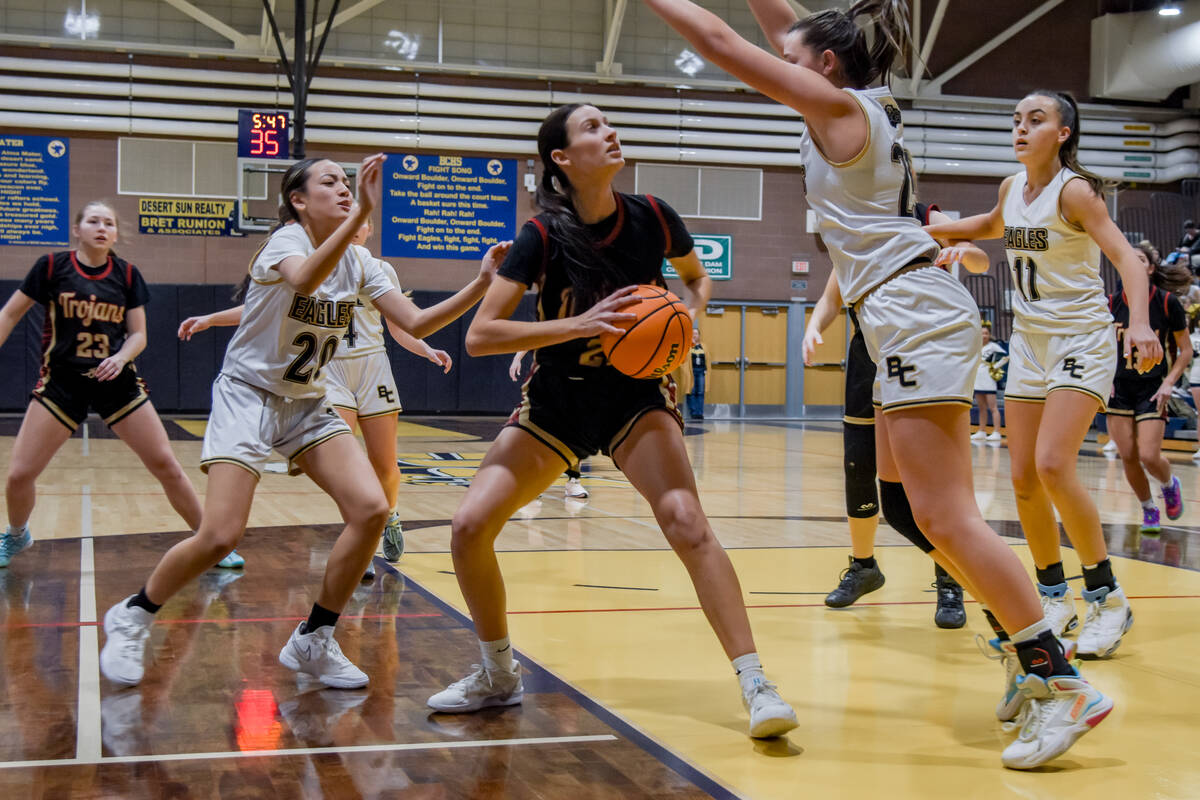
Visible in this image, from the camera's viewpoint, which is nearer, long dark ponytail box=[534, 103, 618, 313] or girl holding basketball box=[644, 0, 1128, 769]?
girl holding basketball box=[644, 0, 1128, 769]

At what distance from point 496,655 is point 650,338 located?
101cm

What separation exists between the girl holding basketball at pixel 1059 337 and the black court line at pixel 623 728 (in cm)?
163

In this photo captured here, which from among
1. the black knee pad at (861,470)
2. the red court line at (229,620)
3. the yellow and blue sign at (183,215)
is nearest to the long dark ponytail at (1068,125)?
the black knee pad at (861,470)

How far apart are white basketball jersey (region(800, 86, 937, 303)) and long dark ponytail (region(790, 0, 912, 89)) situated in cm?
6

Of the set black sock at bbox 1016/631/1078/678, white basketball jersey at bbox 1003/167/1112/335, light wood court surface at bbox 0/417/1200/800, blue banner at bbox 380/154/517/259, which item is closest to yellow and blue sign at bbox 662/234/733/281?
blue banner at bbox 380/154/517/259

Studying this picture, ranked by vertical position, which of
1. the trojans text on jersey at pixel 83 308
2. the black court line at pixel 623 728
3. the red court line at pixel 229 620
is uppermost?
the trojans text on jersey at pixel 83 308

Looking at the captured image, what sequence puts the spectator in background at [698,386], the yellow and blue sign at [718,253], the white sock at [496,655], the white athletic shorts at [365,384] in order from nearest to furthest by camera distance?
1. the white sock at [496,655]
2. the white athletic shorts at [365,384]
3. the spectator in background at [698,386]
4. the yellow and blue sign at [718,253]

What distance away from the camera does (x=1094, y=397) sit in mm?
3939

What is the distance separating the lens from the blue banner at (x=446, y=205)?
19.4 m

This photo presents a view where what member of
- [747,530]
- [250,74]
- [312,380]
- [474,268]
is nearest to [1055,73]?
[474,268]

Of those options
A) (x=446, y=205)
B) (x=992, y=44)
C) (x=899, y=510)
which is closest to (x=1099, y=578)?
(x=899, y=510)

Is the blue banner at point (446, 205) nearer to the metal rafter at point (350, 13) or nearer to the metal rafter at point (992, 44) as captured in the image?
the metal rafter at point (350, 13)

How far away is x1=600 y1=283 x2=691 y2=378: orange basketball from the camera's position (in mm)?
2969

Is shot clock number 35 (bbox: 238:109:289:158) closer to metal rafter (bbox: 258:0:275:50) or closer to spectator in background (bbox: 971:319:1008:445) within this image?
metal rafter (bbox: 258:0:275:50)
